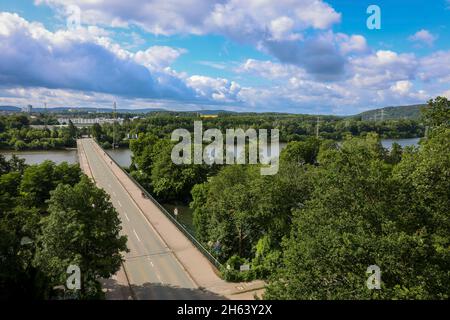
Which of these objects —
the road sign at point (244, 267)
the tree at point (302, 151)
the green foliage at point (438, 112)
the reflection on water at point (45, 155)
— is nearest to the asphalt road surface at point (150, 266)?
the road sign at point (244, 267)

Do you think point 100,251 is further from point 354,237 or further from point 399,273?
point 399,273

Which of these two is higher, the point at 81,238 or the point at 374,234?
the point at 374,234

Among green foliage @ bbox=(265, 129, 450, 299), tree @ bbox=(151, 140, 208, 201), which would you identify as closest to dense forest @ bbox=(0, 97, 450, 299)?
green foliage @ bbox=(265, 129, 450, 299)

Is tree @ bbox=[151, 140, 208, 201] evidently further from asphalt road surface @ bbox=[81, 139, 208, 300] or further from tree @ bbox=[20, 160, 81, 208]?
asphalt road surface @ bbox=[81, 139, 208, 300]

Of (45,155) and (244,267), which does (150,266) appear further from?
(45,155)

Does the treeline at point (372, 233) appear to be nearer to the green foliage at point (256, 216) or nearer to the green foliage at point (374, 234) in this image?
the green foliage at point (374, 234)

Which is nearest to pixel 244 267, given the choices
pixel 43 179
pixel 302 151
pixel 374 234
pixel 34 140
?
pixel 374 234
